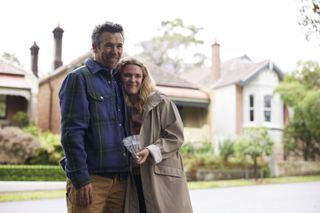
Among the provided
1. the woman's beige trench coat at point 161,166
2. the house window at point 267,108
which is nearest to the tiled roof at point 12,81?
the woman's beige trench coat at point 161,166

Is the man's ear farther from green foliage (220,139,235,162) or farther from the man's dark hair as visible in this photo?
green foliage (220,139,235,162)

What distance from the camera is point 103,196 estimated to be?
1465 millimetres

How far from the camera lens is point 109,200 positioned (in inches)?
59.4

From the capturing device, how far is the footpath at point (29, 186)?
3.30m

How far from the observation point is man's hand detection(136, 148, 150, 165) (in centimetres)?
144

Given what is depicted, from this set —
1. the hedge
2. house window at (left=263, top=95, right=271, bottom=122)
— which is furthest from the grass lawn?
house window at (left=263, top=95, right=271, bottom=122)

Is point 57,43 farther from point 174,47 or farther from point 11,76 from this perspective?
point 174,47

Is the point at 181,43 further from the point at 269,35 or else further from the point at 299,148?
the point at 269,35

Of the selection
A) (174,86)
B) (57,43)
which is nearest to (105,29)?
(57,43)

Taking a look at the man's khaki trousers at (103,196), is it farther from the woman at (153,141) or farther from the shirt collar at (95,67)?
the shirt collar at (95,67)

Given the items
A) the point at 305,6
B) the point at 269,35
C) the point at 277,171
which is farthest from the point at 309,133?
the point at 305,6

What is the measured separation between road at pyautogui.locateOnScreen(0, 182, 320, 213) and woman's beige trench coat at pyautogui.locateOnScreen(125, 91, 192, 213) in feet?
6.22

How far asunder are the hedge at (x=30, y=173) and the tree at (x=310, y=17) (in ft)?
7.80

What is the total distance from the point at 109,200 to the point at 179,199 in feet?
0.77
